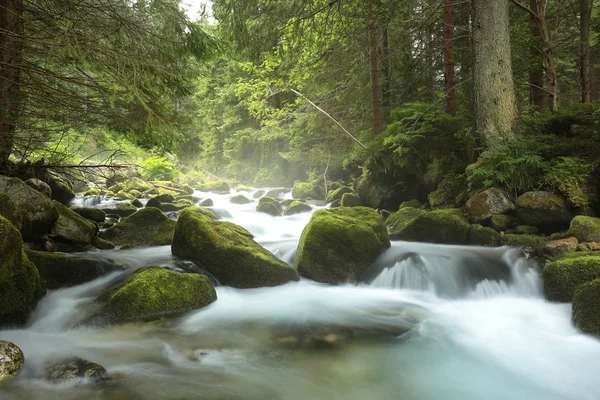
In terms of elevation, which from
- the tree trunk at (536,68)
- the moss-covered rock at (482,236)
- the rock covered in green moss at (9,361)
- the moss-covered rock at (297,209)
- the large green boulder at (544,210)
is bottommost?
the rock covered in green moss at (9,361)

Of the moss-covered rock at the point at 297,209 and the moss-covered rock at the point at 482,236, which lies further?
the moss-covered rock at the point at 297,209

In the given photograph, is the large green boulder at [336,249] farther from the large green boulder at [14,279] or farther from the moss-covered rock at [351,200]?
the moss-covered rock at [351,200]

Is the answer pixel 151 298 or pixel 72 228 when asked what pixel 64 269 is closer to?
pixel 151 298

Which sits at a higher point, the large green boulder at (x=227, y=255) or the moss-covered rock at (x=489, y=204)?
the moss-covered rock at (x=489, y=204)

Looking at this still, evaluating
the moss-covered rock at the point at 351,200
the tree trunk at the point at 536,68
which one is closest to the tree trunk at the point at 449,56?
the tree trunk at the point at 536,68

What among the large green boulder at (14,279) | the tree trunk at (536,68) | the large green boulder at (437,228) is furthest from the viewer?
the tree trunk at (536,68)

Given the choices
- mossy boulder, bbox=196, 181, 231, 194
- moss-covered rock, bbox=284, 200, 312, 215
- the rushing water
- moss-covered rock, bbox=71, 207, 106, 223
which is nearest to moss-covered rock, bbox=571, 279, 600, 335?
the rushing water

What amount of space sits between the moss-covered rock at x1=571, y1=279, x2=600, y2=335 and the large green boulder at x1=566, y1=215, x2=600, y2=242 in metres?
2.30

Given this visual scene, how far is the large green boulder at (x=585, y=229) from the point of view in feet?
19.6

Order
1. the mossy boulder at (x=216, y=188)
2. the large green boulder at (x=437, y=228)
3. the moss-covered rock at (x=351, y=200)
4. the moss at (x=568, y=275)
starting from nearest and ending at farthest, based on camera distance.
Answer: the moss at (x=568, y=275) → the large green boulder at (x=437, y=228) → the moss-covered rock at (x=351, y=200) → the mossy boulder at (x=216, y=188)

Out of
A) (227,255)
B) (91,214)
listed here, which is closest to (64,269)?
(227,255)

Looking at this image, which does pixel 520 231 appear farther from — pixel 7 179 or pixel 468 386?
pixel 7 179

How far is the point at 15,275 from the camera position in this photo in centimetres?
414

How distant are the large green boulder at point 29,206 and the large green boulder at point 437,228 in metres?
7.74
